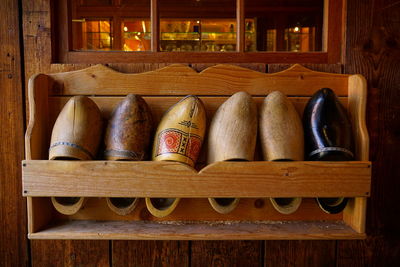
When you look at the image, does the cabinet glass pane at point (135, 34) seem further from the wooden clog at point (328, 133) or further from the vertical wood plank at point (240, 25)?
the wooden clog at point (328, 133)

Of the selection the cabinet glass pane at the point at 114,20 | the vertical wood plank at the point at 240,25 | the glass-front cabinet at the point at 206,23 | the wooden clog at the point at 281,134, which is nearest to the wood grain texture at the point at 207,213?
the wooden clog at the point at 281,134

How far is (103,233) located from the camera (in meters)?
0.81

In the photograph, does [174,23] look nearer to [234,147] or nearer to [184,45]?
[184,45]

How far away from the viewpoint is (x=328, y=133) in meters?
0.78

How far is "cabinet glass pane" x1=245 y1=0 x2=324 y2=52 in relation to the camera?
3.11m

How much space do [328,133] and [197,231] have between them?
40 cm

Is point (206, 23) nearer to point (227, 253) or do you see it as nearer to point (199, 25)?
point (199, 25)

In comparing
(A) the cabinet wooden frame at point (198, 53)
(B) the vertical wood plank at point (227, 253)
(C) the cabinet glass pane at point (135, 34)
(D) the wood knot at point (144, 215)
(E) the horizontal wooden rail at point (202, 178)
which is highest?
(C) the cabinet glass pane at point (135, 34)

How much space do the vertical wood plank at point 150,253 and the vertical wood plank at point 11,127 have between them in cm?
29

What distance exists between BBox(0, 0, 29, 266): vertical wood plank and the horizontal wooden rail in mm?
236

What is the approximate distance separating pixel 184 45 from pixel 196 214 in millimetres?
2614

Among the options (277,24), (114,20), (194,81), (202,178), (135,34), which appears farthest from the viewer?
(277,24)

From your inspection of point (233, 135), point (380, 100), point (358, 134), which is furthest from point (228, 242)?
point (380, 100)

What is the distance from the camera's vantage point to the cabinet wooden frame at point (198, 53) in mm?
932
